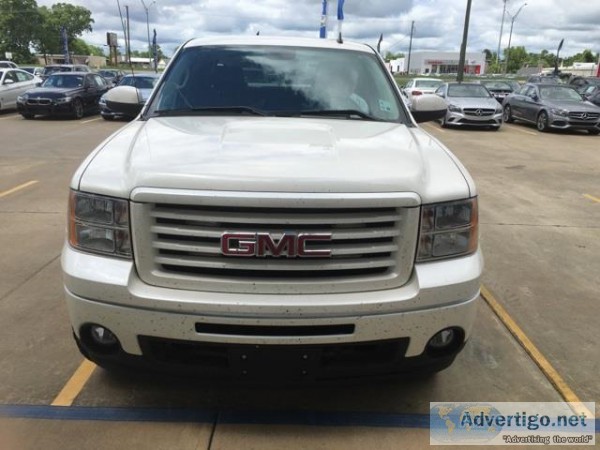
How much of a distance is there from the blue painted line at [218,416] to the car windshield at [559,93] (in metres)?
17.5

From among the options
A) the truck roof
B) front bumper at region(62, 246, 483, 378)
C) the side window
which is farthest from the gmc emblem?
the side window

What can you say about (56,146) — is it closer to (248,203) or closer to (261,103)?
(261,103)

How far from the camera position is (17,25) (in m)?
83.3

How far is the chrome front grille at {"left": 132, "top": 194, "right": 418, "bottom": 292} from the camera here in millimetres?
2326

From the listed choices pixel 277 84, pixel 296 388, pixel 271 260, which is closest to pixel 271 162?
pixel 271 260

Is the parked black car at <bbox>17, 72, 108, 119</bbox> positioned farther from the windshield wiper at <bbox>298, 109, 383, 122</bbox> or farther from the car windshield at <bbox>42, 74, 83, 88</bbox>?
the windshield wiper at <bbox>298, 109, 383, 122</bbox>

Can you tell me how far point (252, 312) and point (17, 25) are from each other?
317 feet

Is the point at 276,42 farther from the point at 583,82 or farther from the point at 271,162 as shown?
the point at 583,82

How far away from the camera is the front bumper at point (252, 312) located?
92.0 inches

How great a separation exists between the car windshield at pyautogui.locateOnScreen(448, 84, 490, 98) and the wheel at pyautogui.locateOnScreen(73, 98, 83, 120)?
12.5 m

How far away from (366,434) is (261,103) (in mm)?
2182

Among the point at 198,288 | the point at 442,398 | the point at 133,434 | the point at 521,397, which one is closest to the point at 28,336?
the point at 133,434

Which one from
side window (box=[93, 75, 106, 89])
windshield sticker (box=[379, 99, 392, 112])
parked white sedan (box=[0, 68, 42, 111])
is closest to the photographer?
windshield sticker (box=[379, 99, 392, 112])

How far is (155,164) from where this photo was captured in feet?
8.10
